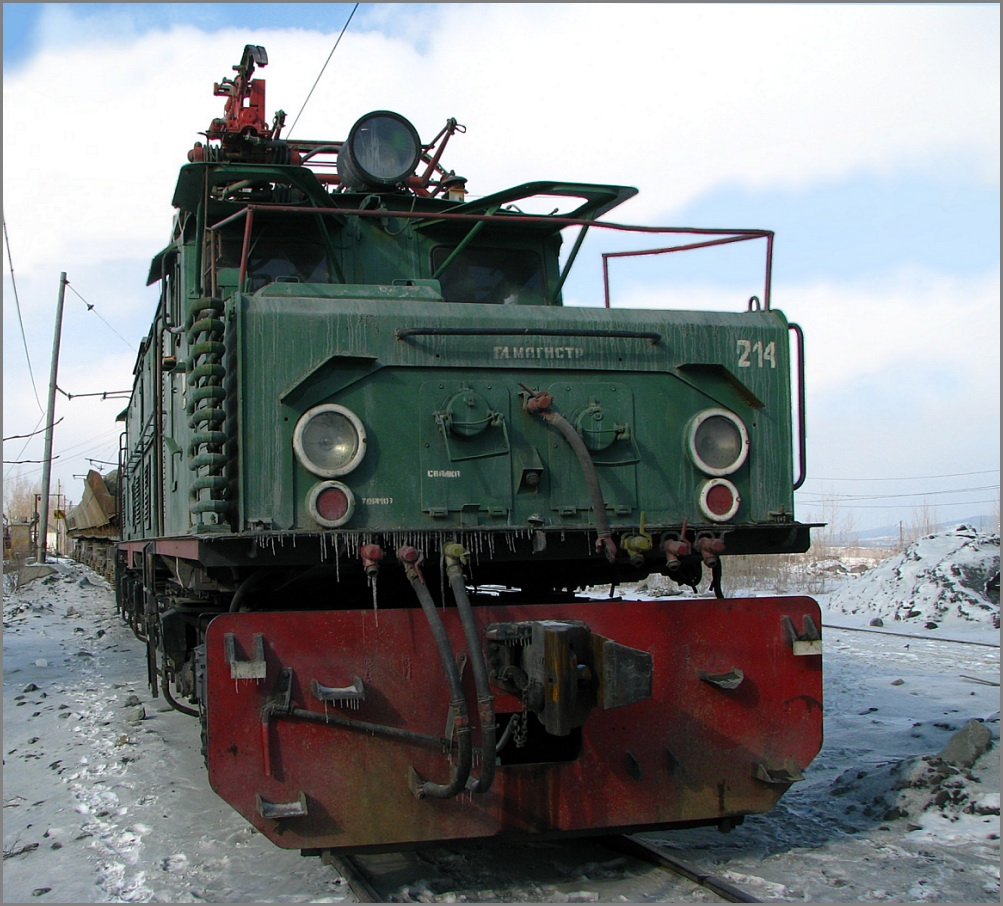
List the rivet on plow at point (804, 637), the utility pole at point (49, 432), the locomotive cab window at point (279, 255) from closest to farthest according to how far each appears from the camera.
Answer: the rivet on plow at point (804, 637), the locomotive cab window at point (279, 255), the utility pole at point (49, 432)

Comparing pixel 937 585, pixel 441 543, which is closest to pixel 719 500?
pixel 441 543

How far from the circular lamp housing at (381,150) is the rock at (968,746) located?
466 centimetres

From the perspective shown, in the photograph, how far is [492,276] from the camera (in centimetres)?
578

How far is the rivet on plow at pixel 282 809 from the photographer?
12.6 ft

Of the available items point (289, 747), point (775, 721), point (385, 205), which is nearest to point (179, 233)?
point (385, 205)

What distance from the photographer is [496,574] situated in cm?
493

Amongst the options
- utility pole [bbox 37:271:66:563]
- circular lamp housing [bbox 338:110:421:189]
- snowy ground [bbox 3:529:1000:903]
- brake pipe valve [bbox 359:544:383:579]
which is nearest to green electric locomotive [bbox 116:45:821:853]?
brake pipe valve [bbox 359:544:383:579]

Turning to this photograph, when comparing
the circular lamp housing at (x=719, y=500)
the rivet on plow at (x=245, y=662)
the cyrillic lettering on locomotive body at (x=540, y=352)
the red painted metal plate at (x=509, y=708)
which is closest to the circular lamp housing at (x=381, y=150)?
the cyrillic lettering on locomotive body at (x=540, y=352)

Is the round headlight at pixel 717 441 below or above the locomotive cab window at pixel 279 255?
below

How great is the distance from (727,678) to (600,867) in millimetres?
1061

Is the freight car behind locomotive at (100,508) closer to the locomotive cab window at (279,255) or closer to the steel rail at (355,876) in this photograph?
the locomotive cab window at (279,255)

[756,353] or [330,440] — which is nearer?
[330,440]

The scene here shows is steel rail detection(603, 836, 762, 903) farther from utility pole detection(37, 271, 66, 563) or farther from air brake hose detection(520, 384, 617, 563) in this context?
utility pole detection(37, 271, 66, 563)

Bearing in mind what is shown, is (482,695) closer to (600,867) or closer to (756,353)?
(600,867)
